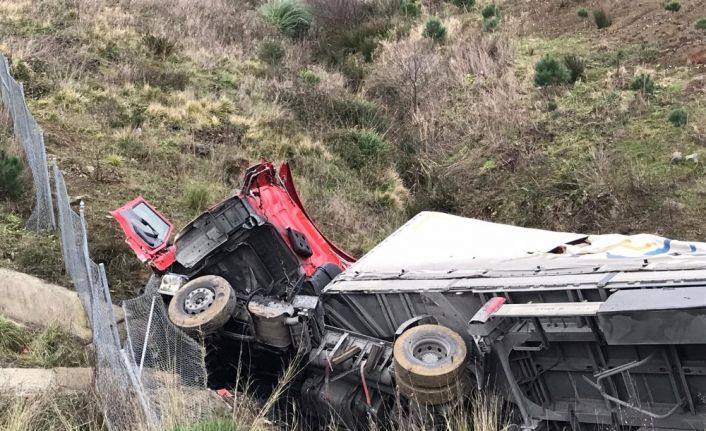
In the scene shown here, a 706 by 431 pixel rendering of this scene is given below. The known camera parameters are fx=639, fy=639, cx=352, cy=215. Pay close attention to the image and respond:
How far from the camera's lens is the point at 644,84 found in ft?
39.6

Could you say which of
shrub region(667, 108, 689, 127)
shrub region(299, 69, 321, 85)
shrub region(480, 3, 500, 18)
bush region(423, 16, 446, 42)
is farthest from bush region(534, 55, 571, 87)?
shrub region(299, 69, 321, 85)

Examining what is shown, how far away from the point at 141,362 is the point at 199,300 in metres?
0.84

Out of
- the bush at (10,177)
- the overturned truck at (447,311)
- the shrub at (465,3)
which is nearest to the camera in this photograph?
the overturned truck at (447,311)

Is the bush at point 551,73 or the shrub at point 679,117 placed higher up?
the bush at point 551,73

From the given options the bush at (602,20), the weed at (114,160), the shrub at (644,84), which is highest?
the weed at (114,160)

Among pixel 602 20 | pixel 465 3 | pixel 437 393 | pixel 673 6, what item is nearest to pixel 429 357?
pixel 437 393

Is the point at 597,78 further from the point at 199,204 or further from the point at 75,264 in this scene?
the point at 75,264

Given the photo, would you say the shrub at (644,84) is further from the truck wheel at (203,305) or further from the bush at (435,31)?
the truck wheel at (203,305)

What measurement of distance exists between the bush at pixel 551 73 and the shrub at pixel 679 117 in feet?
8.66

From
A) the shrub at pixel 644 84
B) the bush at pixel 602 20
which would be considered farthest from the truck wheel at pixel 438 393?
the bush at pixel 602 20

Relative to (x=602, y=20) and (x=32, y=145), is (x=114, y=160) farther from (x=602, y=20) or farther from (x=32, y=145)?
(x=602, y=20)

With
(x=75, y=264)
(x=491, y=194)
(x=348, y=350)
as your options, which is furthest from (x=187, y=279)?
(x=491, y=194)

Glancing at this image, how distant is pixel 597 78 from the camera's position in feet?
43.4

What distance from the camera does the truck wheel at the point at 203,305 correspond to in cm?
518
